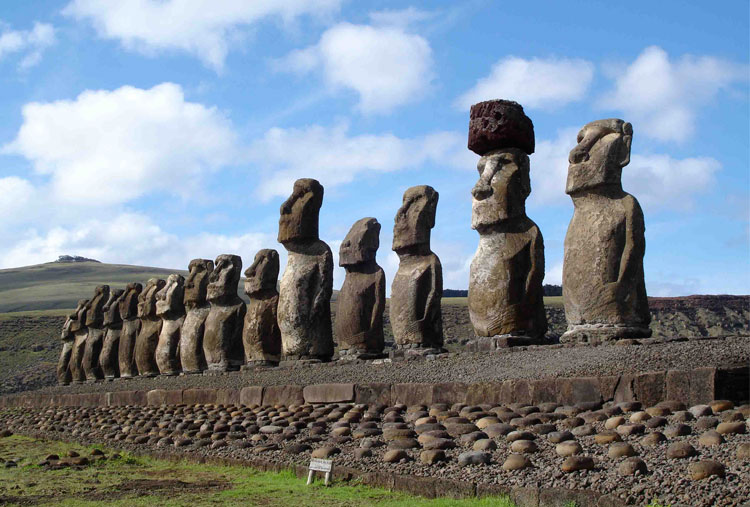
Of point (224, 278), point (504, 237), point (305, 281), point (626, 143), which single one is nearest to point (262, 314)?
point (305, 281)

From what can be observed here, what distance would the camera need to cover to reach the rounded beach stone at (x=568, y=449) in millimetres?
5569

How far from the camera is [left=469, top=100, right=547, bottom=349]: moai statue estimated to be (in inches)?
420

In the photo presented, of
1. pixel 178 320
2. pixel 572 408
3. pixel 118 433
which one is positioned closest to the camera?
pixel 572 408

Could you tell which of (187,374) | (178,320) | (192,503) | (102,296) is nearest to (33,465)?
(192,503)

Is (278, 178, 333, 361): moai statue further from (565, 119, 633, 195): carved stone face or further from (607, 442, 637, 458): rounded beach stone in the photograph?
(607, 442, 637, 458): rounded beach stone

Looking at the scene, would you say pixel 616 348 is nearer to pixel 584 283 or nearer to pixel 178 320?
pixel 584 283

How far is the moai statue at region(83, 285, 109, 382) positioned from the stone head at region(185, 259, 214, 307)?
→ 5.79 metres

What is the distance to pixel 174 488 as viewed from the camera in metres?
6.65

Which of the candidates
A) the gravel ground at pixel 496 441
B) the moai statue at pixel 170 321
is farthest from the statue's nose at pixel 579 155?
the moai statue at pixel 170 321

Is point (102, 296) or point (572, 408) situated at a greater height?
point (102, 296)

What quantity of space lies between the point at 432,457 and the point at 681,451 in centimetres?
169

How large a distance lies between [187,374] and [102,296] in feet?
24.2

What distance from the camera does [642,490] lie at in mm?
4590

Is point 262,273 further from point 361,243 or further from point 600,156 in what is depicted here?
point 600,156
